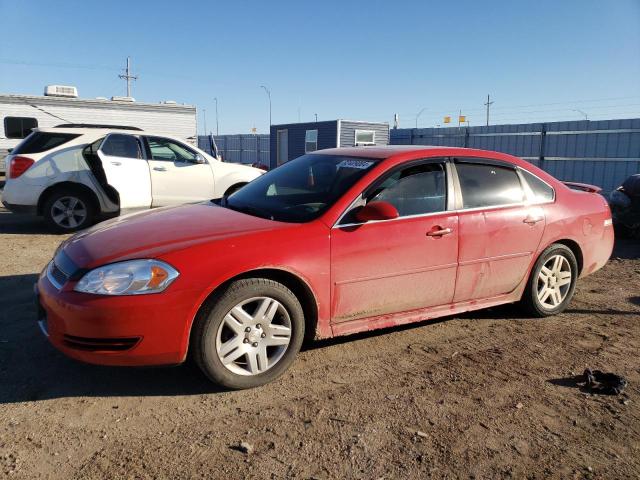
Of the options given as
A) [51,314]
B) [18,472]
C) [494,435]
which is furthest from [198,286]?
[494,435]

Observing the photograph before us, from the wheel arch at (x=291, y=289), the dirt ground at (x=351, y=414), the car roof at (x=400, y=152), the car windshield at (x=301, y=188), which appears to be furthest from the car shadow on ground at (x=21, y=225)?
the wheel arch at (x=291, y=289)

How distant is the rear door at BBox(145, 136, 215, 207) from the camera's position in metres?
8.79

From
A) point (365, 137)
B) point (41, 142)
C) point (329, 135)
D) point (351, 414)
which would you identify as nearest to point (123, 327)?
point (351, 414)

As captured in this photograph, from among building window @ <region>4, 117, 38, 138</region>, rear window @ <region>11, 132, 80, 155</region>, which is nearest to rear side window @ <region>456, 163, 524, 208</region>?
rear window @ <region>11, 132, 80, 155</region>

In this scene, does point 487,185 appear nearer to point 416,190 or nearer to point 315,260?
point 416,190

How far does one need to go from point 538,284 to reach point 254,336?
2735mm

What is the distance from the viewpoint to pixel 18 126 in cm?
1420

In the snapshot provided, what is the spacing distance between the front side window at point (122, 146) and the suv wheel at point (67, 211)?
872 millimetres

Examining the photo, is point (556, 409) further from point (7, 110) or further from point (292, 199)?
point (7, 110)

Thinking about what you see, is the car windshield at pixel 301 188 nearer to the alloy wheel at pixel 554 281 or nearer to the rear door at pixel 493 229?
→ the rear door at pixel 493 229

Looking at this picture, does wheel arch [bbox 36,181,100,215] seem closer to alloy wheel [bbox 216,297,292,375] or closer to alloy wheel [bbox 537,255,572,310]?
alloy wheel [bbox 216,297,292,375]

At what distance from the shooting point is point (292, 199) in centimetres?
414

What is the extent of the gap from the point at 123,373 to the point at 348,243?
171cm

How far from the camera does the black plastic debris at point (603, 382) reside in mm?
3402
